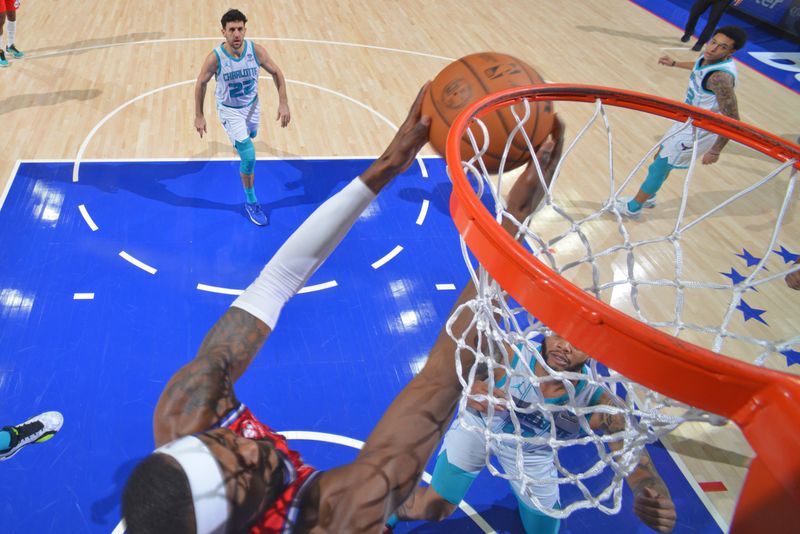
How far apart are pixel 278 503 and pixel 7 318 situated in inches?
136

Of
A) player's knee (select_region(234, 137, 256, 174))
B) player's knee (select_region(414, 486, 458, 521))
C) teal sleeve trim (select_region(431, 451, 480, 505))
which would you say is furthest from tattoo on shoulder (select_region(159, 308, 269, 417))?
player's knee (select_region(234, 137, 256, 174))

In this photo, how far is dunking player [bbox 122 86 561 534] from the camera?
1.20 meters

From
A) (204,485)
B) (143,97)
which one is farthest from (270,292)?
(143,97)

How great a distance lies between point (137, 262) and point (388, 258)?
1.98m

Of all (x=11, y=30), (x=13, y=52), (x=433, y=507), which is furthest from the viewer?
(x=13, y=52)

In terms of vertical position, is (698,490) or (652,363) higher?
(652,363)

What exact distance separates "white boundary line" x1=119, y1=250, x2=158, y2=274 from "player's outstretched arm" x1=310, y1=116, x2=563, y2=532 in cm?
327

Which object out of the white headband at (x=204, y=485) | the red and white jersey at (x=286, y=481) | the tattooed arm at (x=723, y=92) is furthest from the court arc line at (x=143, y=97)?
the white headband at (x=204, y=485)

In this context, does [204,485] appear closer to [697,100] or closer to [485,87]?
[485,87]

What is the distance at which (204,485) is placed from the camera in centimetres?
120

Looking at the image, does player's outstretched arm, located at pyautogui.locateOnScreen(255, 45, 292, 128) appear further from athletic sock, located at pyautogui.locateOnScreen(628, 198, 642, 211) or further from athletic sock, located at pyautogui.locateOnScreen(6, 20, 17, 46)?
athletic sock, located at pyautogui.locateOnScreen(6, 20, 17, 46)

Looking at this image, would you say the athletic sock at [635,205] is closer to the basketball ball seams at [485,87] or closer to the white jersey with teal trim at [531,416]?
the white jersey with teal trim at [531,416]

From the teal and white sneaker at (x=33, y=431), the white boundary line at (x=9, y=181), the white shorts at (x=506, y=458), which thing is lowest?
the teal and white sneaker at (x=33, y=431)

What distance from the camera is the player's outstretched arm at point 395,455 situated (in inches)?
56.1
